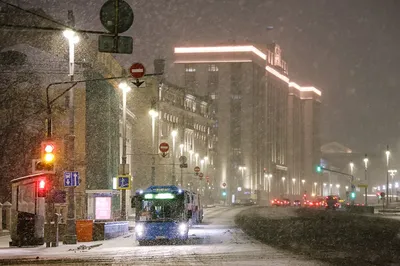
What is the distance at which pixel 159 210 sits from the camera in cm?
3838

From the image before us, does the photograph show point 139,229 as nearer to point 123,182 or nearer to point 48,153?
point 48,153

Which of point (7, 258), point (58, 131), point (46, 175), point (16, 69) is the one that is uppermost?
point (16, 69)

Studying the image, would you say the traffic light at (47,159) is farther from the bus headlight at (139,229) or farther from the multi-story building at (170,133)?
the multi-story building at (170,133)

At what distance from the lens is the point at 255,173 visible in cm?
19950

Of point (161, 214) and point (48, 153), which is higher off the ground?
point (48, 153)

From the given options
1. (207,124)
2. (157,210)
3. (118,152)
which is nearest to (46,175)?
(157,210)

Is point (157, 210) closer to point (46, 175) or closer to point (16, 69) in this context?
point (46, 175)

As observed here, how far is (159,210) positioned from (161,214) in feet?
0.82

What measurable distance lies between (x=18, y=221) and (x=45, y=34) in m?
33.6

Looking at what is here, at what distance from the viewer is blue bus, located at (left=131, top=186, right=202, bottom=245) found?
37.3 metres

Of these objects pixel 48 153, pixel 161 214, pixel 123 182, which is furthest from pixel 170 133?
pixel 48 153

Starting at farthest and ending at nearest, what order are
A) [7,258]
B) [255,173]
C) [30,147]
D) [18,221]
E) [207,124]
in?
1. [255,173]
2. [207,124]
3. [30,147]
4. [18,221]
5. [7,258]

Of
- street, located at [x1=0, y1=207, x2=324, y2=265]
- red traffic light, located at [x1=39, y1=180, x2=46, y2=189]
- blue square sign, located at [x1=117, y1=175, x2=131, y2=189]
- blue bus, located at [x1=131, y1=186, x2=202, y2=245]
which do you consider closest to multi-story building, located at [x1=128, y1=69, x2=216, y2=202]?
blue square sign, located at [x1=117, y1=175, x2=131, y2=189]

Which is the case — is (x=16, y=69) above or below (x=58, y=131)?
above
